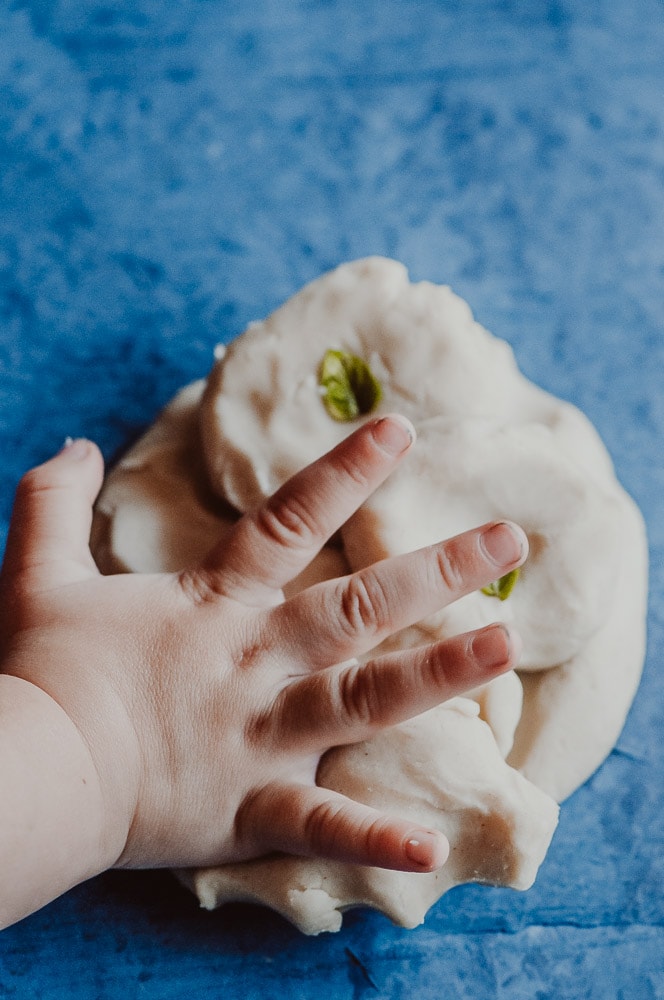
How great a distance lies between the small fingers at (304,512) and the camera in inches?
25.6

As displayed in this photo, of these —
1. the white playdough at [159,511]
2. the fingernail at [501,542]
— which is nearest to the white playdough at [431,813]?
the fingernail at [501,542]

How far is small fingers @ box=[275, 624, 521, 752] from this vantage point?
1.94 ft

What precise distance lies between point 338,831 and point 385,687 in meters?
0.09

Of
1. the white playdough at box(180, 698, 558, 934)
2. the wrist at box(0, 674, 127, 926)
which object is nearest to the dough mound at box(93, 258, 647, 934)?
the white playdough at box(180, 698, 558, 934)

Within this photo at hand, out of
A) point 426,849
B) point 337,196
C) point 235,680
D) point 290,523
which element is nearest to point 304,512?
point 290,523

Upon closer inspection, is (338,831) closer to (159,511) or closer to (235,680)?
(235,680)

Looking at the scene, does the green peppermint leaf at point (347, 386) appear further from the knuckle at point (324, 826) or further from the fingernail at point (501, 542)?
the knuckle at point (324, 826)

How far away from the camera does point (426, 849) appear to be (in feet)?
1.85

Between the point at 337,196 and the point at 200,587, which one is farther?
the point at 337,196

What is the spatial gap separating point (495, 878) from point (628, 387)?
0.50 metres

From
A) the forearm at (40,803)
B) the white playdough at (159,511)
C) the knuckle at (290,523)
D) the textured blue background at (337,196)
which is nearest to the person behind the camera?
the forearm at (40,803)

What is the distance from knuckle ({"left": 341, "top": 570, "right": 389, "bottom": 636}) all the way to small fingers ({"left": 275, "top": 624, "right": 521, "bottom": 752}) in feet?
0.08

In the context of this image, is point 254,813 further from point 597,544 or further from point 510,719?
point 597,544

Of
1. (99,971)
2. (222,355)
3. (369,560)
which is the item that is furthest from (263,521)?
(99,971)
